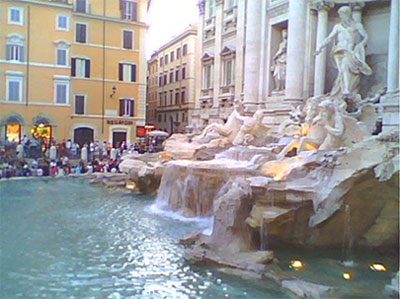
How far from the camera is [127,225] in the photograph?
10.2 metres

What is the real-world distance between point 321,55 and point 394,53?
2897 millimetres

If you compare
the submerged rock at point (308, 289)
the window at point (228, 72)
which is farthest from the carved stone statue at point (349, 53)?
the submerged rock at point (308, 289)

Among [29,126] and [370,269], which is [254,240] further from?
[29,126]

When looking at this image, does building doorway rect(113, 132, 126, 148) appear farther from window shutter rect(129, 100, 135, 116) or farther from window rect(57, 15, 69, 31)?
window rect(57, 15, 69, 31)

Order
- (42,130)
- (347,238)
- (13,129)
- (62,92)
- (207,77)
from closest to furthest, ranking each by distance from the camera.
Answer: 1. (347,238)
2. (207,77)
3. (13,129)
4. (42,130)
5. (62,92)

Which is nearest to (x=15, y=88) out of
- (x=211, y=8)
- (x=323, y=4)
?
(x=211, y=8)

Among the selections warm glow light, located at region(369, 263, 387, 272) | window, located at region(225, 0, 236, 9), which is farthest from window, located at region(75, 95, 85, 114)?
warm glow light, located at region(369, 263, 387, 272)

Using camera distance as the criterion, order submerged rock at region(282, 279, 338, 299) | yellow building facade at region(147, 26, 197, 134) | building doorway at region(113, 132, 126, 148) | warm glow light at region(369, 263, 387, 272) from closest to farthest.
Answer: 1. submerged rock at region(282, 279, 338, 299)
2. warm glow light at region(369, 263, 387, 272)
3. building doorway at region(113, 132, 126, 148)
4. yellow building facade at region(147, 26, 197, 134)

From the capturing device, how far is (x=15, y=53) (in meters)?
26.1

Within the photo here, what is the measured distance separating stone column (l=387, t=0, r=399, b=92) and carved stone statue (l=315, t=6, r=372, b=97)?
3.42ft

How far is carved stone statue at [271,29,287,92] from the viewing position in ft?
58.4

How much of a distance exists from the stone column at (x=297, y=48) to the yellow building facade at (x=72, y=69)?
15.3 m

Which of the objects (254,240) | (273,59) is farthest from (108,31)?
(254,240)

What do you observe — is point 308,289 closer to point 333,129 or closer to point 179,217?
point 333,129
